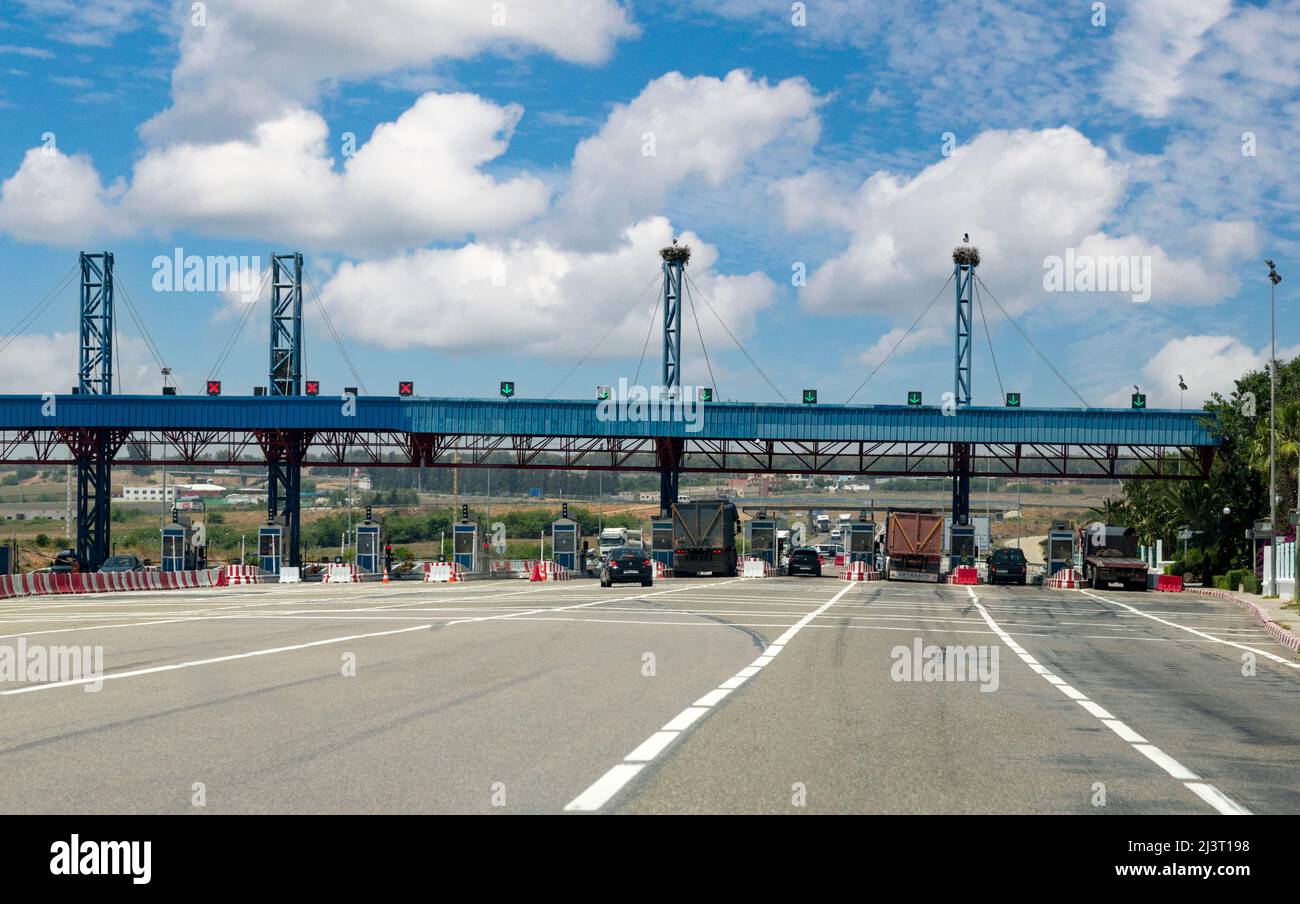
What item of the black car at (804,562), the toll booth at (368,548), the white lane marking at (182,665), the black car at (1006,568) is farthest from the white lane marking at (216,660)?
the black car at (804,562)

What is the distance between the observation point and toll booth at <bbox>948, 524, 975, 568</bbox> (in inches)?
2756

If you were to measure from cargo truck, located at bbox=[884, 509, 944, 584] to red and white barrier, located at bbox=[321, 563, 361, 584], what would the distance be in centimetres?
2566

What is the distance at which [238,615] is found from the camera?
2873 cm

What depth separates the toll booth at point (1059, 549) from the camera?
7106 centimetres

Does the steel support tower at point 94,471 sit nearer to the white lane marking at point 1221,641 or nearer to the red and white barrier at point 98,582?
the red and white barrier at point 98,582

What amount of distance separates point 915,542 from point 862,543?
487 inches

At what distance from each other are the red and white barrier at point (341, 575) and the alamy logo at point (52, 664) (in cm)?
4321

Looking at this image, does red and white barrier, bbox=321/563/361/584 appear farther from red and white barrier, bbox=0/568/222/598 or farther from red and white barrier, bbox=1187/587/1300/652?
red and white barrier, bbox=1187/587/1300/652

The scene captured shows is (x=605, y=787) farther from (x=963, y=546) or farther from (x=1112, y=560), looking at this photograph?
(x=963, y=546)

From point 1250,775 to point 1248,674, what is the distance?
10.4 meters

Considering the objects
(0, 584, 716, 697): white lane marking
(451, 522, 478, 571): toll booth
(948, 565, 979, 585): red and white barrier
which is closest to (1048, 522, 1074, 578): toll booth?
(948, 565, 979, 585): red and white barrier

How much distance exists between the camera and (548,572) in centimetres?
6425
